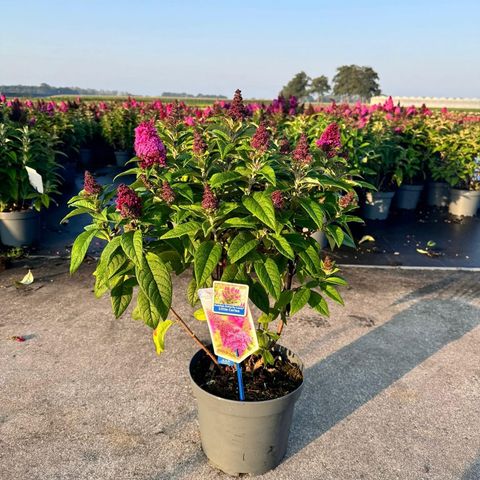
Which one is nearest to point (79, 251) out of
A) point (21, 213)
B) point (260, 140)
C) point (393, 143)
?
point (260, 140)

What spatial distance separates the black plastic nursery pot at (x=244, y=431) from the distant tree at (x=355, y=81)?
307 ft

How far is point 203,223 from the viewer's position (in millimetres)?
1968

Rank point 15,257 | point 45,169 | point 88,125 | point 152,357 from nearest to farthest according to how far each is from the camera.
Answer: point 152,357 → point 15,257 → point 45,169 → point 88,125

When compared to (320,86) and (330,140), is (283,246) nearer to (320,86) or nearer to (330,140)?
(330,140)

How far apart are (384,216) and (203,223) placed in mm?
6662

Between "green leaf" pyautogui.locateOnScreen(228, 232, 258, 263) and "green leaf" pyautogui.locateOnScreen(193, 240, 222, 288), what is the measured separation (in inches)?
3.0

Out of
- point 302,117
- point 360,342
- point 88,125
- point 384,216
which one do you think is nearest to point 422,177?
point 384,216

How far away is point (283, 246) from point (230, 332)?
530 millimetres

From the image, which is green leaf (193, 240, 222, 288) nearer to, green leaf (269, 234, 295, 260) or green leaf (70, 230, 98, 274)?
green leaf (269, 234, 295, 260)

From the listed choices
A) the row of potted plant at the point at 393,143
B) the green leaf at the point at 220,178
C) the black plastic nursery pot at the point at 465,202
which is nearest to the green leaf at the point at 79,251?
the green leaf at the point at 220,178

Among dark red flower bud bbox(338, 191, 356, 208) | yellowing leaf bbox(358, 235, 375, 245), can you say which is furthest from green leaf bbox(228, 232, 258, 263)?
yellowing leaf bbox(358, 235, 375, 245)

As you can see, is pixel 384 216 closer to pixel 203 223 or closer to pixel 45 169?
pixel 45 169

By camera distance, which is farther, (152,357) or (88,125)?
(88,125)

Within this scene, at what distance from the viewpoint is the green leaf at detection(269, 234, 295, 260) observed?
188 cm
